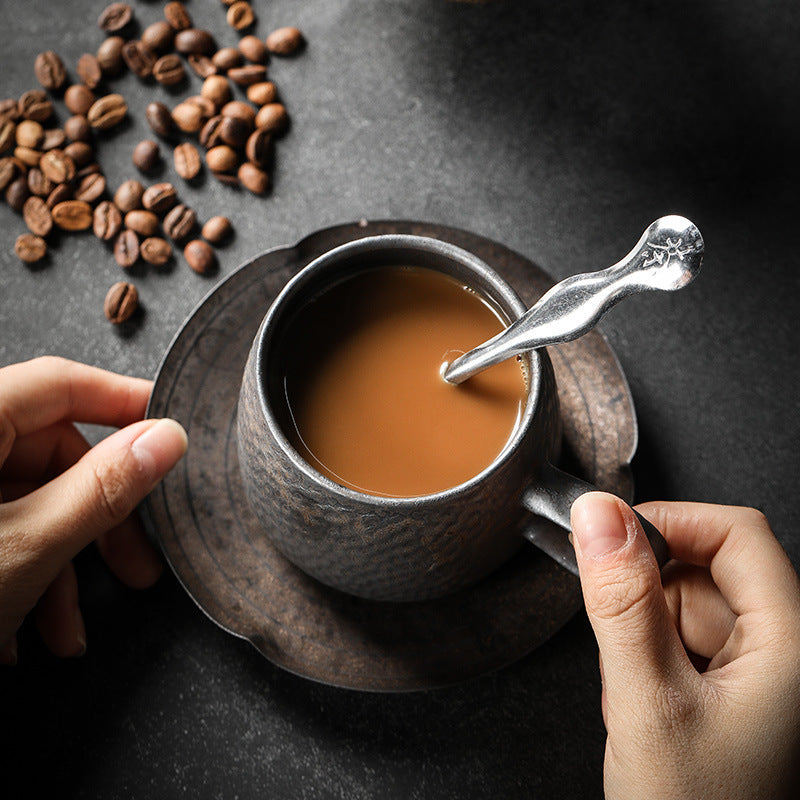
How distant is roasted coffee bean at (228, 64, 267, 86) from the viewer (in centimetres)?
123

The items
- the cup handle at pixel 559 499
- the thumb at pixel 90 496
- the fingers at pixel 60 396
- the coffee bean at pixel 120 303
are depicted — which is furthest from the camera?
the coffee bean at pixel 120 303

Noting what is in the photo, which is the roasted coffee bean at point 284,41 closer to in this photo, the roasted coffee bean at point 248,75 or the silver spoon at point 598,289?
the roasted coffee bean at point 248,75

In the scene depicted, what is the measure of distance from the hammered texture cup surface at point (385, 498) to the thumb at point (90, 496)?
0.36ft

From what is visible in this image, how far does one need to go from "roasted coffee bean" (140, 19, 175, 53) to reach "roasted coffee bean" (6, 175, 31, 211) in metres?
0.28

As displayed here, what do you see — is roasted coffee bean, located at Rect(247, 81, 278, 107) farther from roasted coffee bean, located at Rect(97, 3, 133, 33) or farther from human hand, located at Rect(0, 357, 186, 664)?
human hand, located at Rect(0, 357, 186, 664)

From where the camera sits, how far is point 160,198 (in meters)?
1.19

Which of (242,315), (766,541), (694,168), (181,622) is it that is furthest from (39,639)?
(694,168)

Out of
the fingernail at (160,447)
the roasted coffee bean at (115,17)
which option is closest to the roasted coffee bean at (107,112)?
the roasted coffee bean at (115,17)

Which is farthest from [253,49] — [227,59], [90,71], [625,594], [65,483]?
[625,594]

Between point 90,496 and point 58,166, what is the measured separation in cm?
60

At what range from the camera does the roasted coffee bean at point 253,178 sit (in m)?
1.20

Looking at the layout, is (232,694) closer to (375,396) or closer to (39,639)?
(39,639)

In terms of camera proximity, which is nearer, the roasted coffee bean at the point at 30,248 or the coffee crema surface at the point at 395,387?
the coffee crema surface at the point at 395,387

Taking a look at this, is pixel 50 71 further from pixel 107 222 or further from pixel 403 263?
pixel 403 263
